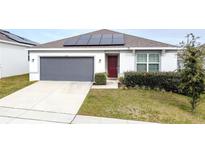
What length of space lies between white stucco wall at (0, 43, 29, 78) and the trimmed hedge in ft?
37.2

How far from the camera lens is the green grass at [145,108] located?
270 inches

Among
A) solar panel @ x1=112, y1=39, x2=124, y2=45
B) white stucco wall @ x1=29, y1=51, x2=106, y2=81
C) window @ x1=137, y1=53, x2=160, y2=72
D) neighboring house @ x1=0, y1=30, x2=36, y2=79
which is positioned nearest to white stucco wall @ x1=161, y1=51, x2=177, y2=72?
window @ x1=137, y1=53, x2=160, y2=72

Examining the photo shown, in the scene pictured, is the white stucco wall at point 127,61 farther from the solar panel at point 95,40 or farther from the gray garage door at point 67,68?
the gray garage door at point 67,68

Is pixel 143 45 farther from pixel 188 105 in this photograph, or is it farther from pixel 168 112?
pixel 168 112

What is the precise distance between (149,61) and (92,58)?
4.66 m

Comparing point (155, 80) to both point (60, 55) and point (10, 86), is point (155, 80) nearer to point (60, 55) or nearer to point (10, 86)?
point (60, 55)

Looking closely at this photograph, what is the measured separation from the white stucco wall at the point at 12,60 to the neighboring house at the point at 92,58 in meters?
3.24

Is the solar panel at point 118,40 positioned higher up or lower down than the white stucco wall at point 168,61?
higher up

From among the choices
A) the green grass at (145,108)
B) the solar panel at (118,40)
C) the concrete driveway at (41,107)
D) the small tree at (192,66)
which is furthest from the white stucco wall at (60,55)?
the small tree at (192,66)

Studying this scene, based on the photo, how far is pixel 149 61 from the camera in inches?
583
